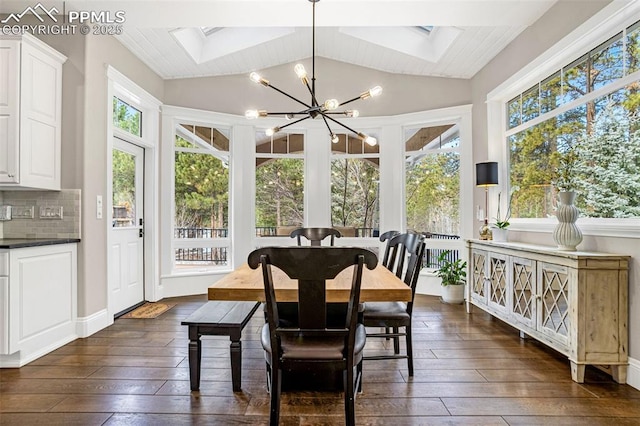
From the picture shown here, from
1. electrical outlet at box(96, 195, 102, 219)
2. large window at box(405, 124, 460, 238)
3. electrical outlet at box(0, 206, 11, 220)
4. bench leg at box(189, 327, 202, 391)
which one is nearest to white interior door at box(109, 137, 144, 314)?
electrical outlet at box(96, 195, 102, 219)

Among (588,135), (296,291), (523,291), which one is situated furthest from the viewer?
(523,291)

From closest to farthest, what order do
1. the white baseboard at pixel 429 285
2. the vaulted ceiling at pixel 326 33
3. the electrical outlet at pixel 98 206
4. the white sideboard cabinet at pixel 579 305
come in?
the white sideboard cabinet at pixel 579 305 < the vaulted ceiling at pixel 326 33 < the electrical outlet at pixel 98 206 < the white baseboard at pixel 429 285

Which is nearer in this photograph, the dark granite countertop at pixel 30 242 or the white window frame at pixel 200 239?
the dark granite countertop at pixel 30 242

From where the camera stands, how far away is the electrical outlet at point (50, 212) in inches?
130

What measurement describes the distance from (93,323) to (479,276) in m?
3.82

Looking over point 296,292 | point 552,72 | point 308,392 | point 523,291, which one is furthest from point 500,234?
point 296,292

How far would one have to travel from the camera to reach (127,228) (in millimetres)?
4316

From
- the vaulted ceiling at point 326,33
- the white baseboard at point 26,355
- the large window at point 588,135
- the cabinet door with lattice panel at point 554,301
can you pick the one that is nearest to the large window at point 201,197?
the vaulted ceiling at point 326,33

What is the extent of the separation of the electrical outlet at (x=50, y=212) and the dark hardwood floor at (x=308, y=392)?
3.75 feet

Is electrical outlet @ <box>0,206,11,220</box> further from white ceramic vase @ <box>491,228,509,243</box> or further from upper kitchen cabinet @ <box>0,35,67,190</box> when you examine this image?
white ceramic vase @ <box>491,228,509,243</box>

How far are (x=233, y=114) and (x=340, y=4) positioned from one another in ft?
8.29

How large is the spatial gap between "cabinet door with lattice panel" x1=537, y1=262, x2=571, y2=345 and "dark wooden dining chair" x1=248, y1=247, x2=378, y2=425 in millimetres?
1645

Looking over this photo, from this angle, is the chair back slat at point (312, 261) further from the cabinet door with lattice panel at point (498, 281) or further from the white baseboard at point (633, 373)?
the cabinet door with lattice panel at point (498, 281)

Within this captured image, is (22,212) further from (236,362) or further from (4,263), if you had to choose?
(236,362)
